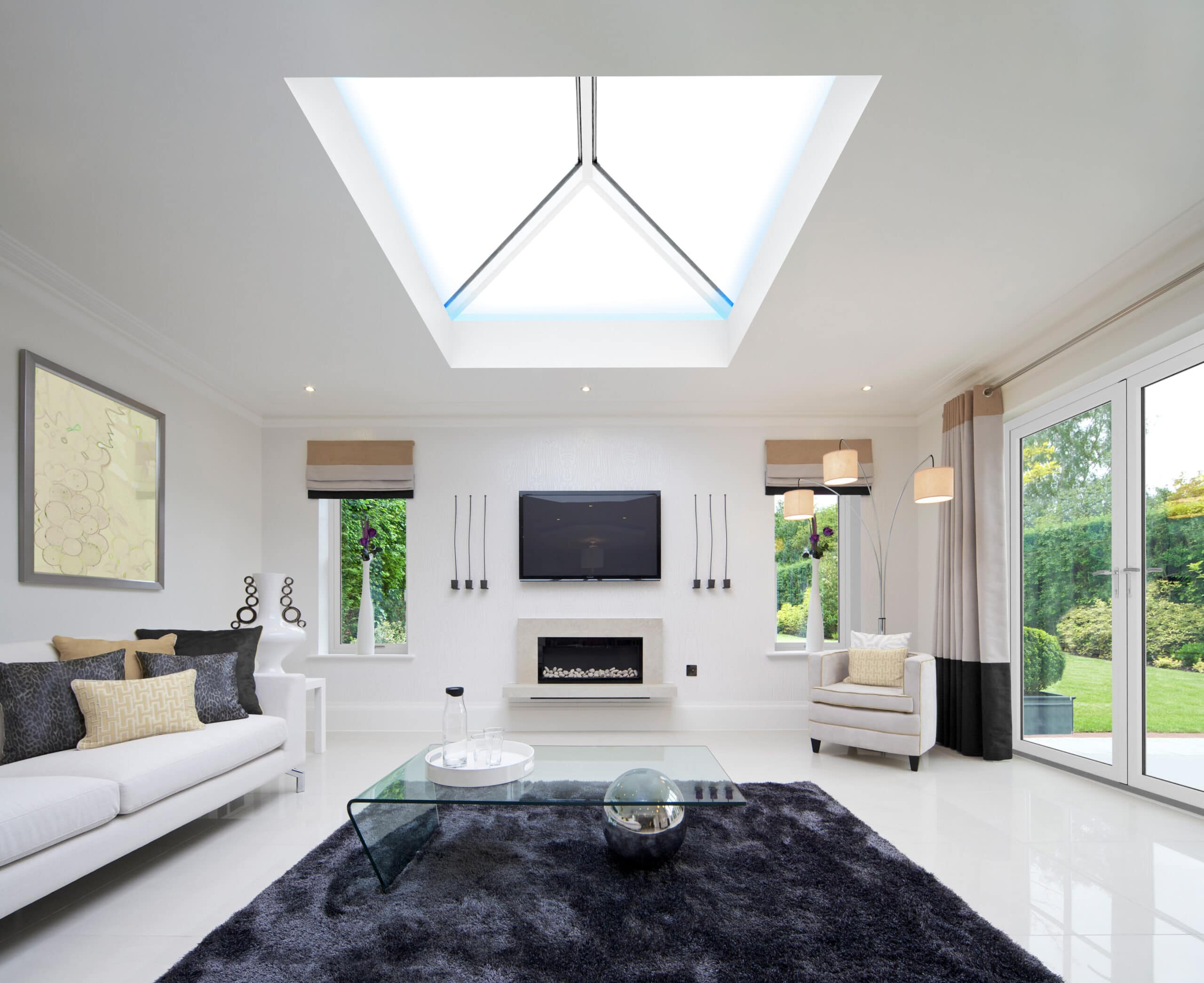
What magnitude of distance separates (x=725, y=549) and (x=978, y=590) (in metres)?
1.82

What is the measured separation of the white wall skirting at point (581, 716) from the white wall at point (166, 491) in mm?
1281

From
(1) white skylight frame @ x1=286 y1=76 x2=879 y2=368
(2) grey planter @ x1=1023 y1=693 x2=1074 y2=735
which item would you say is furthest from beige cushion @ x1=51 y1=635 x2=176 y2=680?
(2) grey planter @ x1=1023 y1=693 x2=1074 y2=735

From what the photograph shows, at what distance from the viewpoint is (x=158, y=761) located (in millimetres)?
2809

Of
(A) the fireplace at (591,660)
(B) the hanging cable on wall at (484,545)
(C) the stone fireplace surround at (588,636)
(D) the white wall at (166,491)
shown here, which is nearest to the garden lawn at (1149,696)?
(C) the stone fireplace surround at (588,636)

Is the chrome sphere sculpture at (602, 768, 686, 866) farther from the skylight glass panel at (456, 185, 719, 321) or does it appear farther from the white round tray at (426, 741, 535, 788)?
the skylight glass panel at (456, 185, 719, 321)

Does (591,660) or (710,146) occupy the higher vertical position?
(710,146)

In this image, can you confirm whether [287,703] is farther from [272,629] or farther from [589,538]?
[589,538]

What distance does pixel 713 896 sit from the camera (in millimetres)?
2531

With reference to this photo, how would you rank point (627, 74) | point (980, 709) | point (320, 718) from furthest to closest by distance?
point (320, 718) → point (980, 709) → point (627, 74)

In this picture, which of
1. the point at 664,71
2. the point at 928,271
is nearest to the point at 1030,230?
the point at 928,271

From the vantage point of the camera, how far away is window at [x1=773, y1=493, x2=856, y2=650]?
19.9 ft

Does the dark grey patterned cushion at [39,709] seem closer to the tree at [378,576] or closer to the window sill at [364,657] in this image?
the window sill at [364,657]

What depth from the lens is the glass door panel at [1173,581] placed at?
3.44m

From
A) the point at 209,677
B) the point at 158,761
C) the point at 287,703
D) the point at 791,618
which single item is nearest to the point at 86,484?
the point at 209,677
